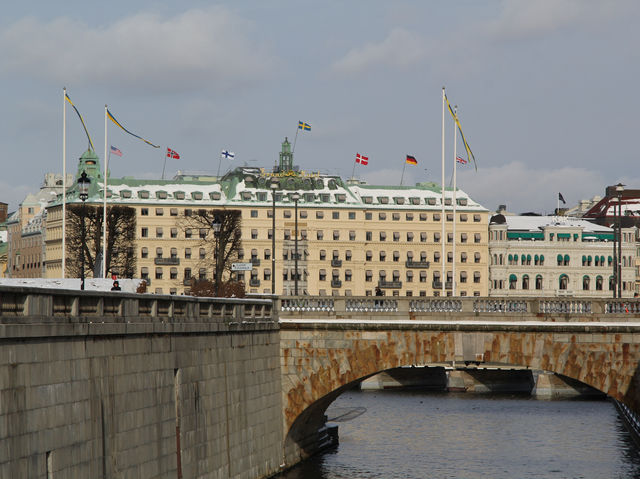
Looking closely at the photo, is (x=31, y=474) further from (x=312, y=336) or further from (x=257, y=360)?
(x=312, y=336)

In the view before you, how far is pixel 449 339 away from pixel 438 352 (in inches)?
27.0

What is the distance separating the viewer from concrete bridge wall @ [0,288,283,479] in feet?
97.7

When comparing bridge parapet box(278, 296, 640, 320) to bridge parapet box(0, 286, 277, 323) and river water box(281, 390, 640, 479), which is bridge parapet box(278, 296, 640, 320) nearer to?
bridge parapet box(0, 286, 277, 323)

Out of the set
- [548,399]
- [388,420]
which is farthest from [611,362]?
[548,399]

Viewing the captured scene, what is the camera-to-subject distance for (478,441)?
7312 centimetres

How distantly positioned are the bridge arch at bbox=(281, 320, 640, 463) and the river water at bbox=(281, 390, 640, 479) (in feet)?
12.5

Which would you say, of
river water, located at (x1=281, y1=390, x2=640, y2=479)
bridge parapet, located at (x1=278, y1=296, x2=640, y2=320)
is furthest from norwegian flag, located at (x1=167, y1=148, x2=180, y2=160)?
bridge parapet, located at (x1=278, y1=296, x2=640, y2=320)

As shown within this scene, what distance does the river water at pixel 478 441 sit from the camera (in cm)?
5869

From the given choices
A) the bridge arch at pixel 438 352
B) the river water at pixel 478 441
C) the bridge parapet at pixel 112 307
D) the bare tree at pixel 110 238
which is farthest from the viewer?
the bare tree at pixel 110 238

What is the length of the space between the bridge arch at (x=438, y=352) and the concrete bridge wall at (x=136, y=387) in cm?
100

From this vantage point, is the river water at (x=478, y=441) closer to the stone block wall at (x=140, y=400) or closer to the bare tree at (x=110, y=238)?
the stone block wall at (x=140, y=400)

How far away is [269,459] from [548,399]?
57605 mm

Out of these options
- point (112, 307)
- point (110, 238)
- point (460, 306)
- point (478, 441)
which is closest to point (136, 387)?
point (112, 307)

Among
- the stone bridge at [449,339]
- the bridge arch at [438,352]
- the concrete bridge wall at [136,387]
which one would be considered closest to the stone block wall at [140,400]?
the concrete bridge wall at [136,387]
